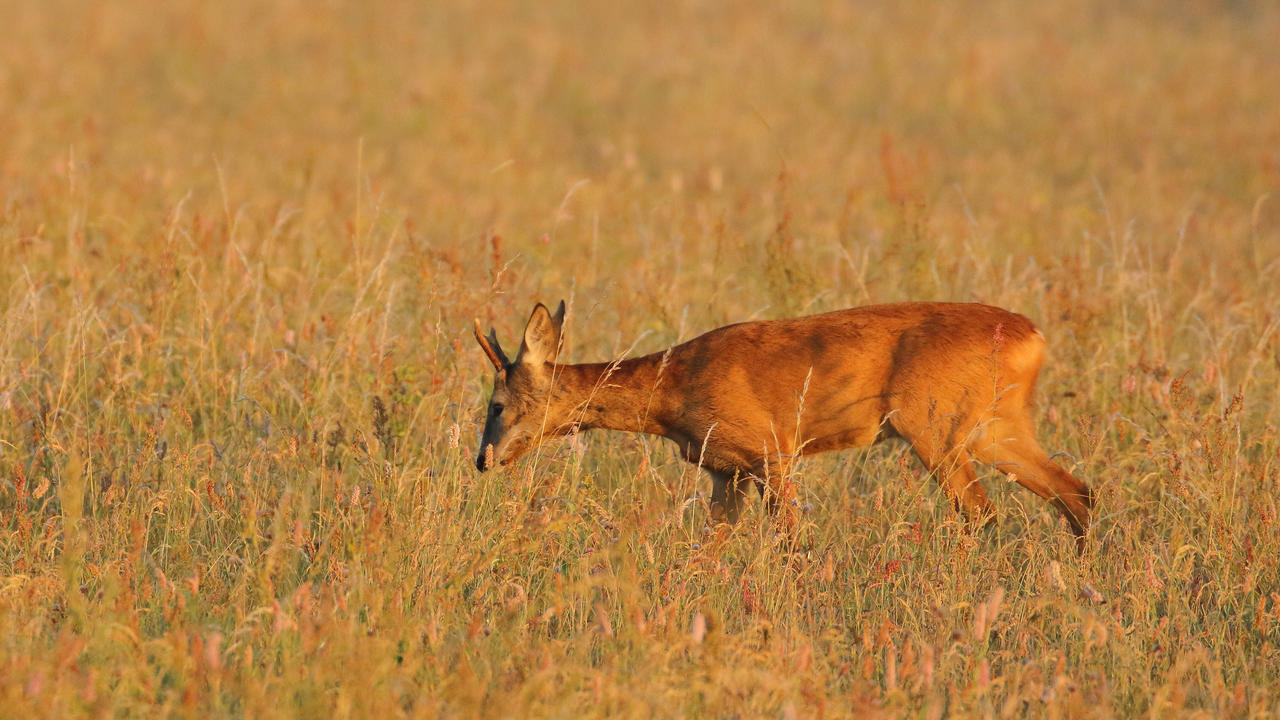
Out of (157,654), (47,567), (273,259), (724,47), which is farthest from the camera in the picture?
(724,47)

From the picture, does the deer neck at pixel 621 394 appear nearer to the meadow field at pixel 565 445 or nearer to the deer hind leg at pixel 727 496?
the meadow field at pixel 565 445

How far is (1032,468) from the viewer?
20.5ft

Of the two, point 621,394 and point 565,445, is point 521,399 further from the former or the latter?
point 621,394

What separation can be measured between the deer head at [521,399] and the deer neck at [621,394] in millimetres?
119

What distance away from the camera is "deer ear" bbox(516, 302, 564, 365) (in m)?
6.12

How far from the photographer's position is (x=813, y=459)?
672 cm

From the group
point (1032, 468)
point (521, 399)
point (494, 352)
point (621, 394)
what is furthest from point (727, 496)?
point (1032, 468)

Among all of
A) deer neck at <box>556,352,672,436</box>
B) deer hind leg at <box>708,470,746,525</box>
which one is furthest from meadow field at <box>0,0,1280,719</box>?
deer neck at <box>556,352,672,436</box>

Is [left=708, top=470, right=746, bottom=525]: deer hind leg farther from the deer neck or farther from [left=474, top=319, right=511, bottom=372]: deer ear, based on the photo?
[left=474, top=319, right=511, bottom=372]: deer ear

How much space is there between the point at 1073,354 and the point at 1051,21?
61.8 feet

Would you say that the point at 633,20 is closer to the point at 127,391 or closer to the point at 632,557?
the point at 127,391

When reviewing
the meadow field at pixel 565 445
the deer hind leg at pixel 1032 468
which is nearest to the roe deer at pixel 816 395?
the deer hind leg at pixel 1032 468

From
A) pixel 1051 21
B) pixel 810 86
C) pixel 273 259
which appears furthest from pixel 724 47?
pixel 273 259

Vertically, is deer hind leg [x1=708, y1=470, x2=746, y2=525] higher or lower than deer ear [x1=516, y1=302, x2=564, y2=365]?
lower
